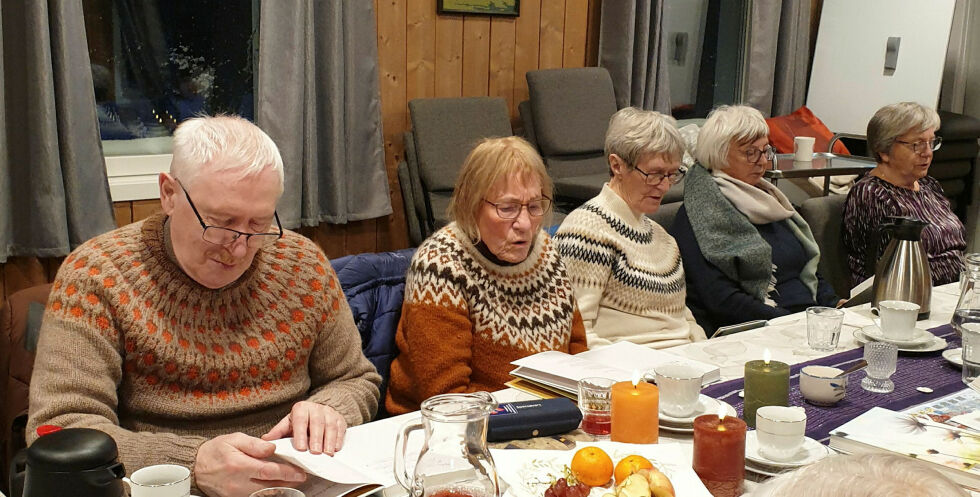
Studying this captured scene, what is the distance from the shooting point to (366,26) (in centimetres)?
413

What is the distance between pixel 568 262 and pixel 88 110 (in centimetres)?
189

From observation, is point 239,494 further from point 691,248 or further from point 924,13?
point 924,13

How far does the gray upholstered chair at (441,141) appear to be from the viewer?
13.2 feet

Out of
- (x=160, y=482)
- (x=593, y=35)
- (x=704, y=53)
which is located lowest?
(x=160, y=482)

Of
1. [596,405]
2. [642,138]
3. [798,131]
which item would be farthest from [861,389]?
[798,131]

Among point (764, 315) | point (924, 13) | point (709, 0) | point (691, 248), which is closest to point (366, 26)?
point (691, 248)

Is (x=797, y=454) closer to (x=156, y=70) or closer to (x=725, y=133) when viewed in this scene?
(x=725, y=133)

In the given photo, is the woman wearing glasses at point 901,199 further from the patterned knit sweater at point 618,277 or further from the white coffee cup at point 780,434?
the white coffee cup at point 780,434

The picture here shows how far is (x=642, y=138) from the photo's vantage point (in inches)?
106

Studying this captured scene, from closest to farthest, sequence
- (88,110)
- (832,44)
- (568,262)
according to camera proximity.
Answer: (568,262) < (88,110) < (832,44)

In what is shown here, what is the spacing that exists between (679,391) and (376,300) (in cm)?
85

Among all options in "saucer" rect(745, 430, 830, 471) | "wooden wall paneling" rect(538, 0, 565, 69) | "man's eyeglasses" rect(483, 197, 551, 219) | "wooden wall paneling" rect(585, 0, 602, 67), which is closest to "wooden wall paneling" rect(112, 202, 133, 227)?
"man's eyeglasses" rect(483, 197, 551, 219)

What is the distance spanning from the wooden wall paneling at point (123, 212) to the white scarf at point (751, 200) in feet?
7.10

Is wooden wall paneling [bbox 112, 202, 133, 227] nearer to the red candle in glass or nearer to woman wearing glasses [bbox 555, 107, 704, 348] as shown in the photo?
woman wearing glasses [bbox 555, 107, 704, 348]
